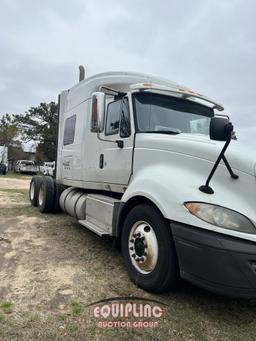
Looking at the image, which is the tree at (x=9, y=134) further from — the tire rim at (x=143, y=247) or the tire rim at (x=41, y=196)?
the tire rim at (x=143, y=247)

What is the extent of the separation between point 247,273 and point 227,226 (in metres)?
0.42

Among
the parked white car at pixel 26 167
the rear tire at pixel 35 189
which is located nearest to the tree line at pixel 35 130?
the parked white car at pixel 26 167

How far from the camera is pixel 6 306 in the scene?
3.24 meters

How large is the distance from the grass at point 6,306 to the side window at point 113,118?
9.16ft

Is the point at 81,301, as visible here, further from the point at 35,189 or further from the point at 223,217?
the point at 35,189

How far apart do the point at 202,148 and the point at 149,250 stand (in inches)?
49.5

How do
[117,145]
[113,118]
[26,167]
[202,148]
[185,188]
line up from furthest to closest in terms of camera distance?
[26,167], [113,118], [117,145], [202,148], [185,188]

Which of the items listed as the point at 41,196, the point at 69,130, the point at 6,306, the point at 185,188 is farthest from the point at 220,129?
the point at 41,196

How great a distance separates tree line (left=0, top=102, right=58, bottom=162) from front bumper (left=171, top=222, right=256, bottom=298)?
42918 mm

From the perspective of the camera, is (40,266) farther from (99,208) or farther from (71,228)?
(71,228)

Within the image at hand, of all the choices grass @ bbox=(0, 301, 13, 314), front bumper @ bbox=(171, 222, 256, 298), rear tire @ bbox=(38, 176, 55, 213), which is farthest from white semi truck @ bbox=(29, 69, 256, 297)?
rear tire @ bbox=(38, 176, 55, 213)

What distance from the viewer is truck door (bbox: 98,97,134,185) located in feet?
15.4

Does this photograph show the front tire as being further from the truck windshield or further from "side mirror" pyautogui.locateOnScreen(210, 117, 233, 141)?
the truck windshield

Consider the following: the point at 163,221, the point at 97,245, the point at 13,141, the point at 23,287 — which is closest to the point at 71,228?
the point at 97,245
